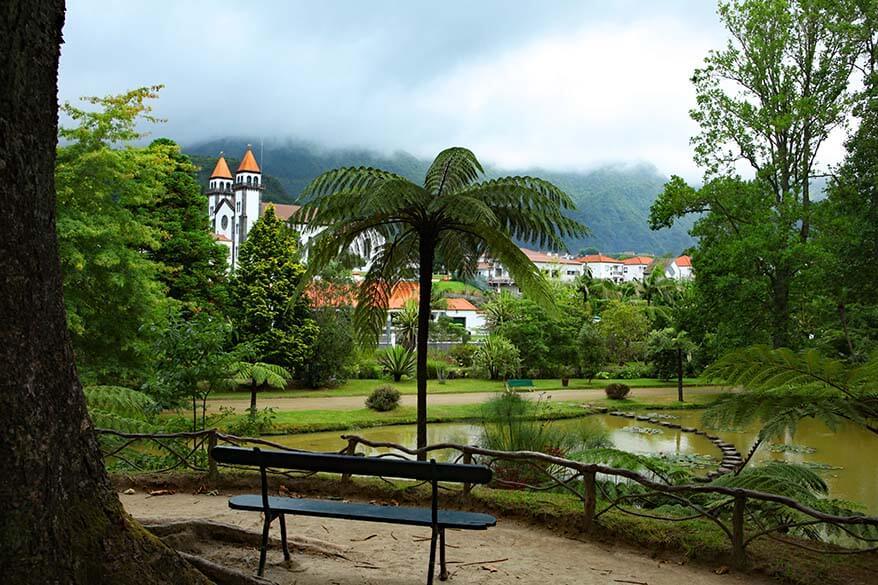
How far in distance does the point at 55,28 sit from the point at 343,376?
21.4 m

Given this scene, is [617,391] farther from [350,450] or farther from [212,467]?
[212,467]

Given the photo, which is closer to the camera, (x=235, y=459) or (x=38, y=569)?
(x=38, y=569)

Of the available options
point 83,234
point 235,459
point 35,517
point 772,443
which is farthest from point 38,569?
point 772,443

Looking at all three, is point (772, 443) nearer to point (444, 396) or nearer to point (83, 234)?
point (444, 396)

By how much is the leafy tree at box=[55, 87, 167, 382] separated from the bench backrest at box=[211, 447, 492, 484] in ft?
29.0

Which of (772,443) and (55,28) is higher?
(55,28)

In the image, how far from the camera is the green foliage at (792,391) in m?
3.88

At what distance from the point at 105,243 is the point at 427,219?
7062 millimetres

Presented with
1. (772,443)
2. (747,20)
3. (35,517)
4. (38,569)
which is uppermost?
(747,20)

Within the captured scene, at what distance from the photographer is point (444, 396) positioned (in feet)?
69.9

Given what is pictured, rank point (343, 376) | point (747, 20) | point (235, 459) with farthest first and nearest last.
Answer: point (343, 376)
point (747, 20)
point (235, 459)

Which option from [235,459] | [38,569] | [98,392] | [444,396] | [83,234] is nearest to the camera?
[38,569]

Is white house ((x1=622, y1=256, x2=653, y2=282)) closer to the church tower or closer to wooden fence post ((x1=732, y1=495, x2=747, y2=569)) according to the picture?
the church tower

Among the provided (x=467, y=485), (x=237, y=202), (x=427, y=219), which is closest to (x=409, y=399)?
(x=427, y=219)
